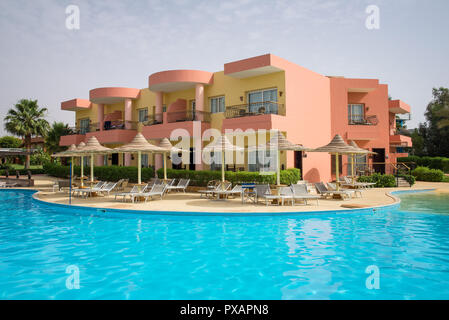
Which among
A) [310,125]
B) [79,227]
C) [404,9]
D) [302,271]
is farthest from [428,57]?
[79,227]

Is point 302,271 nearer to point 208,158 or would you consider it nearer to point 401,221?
point 401,221

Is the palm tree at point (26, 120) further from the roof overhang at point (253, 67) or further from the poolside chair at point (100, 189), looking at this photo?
the roof overhang at point (253, 67)

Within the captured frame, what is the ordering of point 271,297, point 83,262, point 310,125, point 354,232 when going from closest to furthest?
point 271,297, point 83,262, point 354,232, point 310,125

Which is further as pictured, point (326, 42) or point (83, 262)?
point (326, 42)

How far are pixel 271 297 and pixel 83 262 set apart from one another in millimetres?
4042

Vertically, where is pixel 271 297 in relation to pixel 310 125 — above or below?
below

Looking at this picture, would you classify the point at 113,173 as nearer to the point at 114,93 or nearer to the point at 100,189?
the point at 114,93

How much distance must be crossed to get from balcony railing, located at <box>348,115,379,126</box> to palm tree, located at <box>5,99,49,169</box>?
36241 mm

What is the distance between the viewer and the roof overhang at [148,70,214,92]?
23.4m

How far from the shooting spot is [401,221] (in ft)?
35.6

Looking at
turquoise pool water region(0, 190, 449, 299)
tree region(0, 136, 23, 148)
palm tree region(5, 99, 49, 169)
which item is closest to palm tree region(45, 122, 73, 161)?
palm tree region(5, 99, 49, 169)

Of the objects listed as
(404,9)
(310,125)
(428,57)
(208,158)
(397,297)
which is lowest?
(397,297)

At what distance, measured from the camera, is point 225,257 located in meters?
6.96

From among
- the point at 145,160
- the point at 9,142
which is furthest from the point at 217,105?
the point at 9,142
